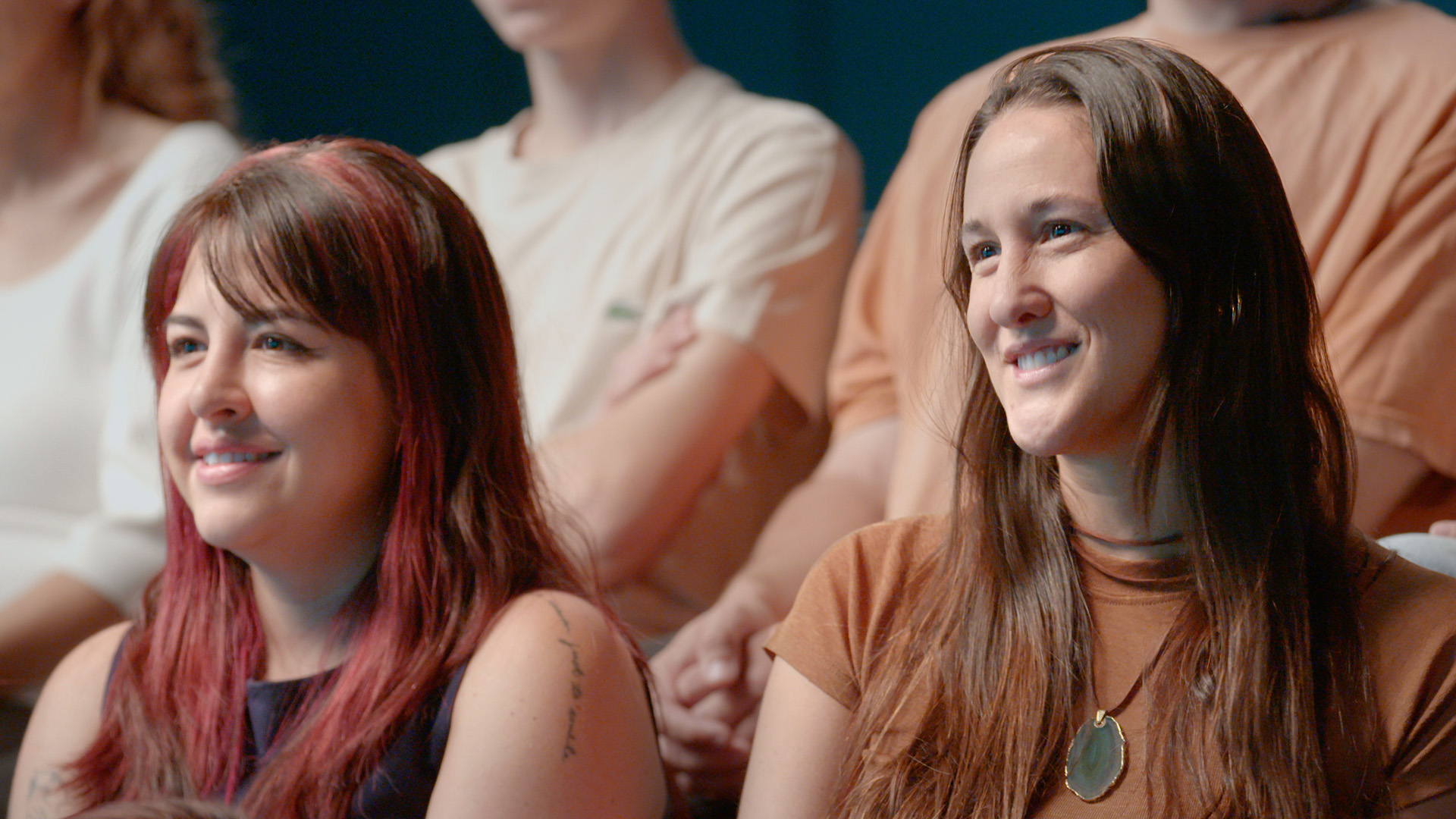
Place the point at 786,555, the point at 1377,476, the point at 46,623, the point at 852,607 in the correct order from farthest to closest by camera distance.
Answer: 1. the point at 46,623
2. the point at 786,555
3. the point at 1377,476
4. the point at 852,607

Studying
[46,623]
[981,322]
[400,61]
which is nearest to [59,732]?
[46,623]

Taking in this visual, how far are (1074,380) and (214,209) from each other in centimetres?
61

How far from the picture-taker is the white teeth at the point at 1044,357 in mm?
858

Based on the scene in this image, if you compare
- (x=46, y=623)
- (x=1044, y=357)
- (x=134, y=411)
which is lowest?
(x=46, y=623)

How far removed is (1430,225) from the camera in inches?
48.3

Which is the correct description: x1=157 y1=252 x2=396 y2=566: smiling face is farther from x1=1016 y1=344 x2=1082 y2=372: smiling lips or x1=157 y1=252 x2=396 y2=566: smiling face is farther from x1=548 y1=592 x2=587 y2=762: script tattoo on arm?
x1=1016 y1=344 x2=1082 y2=372: smiling lips

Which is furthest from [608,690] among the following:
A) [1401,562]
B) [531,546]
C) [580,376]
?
[580,376]

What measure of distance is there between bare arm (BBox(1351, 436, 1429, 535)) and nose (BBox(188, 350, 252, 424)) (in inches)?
32.4

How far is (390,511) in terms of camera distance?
1083 millimetres

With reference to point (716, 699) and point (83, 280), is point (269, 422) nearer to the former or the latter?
point (716, 699)

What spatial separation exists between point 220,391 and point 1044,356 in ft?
1.78

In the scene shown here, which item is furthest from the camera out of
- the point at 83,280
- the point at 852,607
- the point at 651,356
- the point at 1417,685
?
the point at 83,280

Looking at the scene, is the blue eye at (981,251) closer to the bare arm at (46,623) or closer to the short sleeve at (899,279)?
the short sleeve at (899,279)

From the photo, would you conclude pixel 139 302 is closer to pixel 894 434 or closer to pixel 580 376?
pixel 580 376
